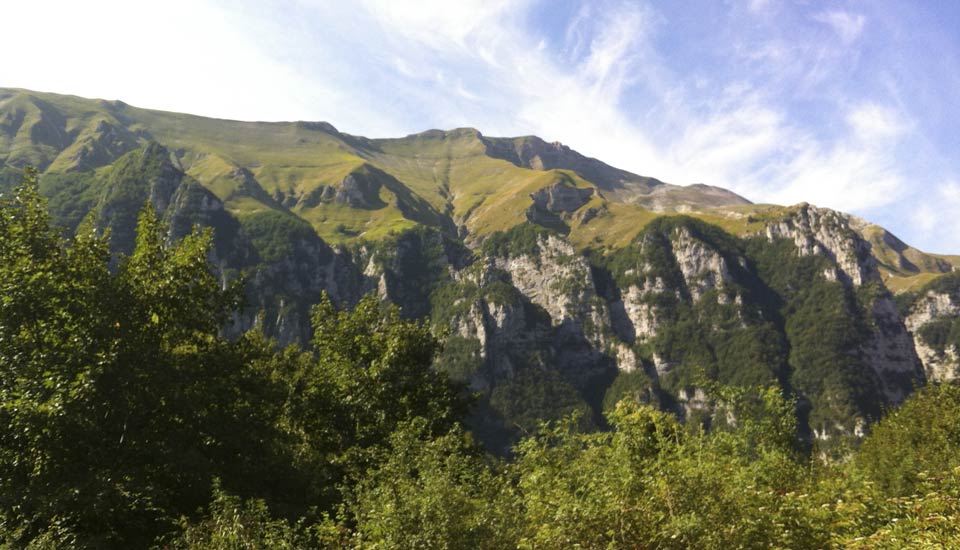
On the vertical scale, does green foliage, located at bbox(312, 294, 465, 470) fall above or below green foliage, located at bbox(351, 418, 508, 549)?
below

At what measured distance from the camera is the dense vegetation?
11.4 metres

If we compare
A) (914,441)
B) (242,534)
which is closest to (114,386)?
(242,534)

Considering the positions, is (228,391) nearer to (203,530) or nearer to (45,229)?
(203,530)

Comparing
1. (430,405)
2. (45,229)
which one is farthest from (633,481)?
(45,229)

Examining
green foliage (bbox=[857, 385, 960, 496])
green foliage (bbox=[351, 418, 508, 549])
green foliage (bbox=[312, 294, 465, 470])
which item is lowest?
green foliage (bbox=[312, 294, 465, 470])

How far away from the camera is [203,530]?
530 inches

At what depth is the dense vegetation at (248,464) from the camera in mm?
11422

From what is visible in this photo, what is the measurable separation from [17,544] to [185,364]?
894cm

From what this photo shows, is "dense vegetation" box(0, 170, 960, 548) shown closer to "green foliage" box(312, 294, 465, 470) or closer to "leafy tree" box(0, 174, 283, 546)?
"leafy tree" box(0, 174, 283, 546)

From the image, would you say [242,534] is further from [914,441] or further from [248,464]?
[914,441]

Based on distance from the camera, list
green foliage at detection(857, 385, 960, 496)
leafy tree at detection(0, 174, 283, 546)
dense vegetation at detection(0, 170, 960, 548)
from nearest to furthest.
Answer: dense vegetation at detection(0, 170, 960, 548)
leafy tree at detection(0, 174, 283, 546)
green foliage at detection(857, 385, 960, 496)

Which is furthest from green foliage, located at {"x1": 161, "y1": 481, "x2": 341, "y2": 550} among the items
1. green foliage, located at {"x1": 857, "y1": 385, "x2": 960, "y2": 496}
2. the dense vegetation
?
green foliage, located at {"x1": 857, "y1": 385, "x2": 960, "y2": 496}

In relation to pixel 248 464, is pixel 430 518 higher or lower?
higher

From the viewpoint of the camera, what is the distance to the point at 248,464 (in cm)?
2128
